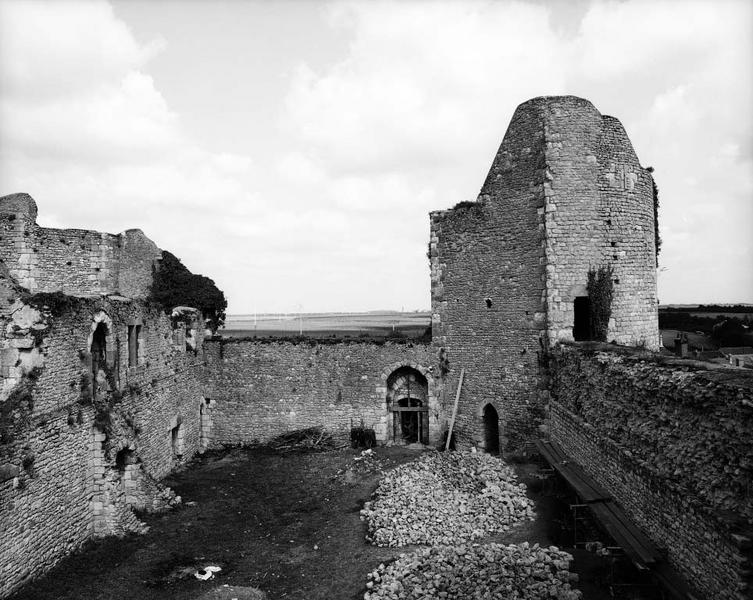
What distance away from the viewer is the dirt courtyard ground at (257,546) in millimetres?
10102

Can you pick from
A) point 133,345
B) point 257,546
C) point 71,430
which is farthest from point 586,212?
point 71,430

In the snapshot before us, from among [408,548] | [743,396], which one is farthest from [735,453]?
[408,548]

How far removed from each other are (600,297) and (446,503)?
7687mm

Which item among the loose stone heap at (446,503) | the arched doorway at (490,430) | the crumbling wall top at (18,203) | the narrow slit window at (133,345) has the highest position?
the crumbling wall top at (18,203)

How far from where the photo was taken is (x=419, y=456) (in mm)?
18109

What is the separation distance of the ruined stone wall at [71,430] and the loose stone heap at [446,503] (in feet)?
20.4

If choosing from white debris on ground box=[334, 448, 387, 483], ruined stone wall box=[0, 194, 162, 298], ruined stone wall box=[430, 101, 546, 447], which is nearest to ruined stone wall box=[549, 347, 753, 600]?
ruined stone wall box=[430, 101, 546, 447]

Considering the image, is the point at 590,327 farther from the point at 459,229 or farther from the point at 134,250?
the point at 134,250

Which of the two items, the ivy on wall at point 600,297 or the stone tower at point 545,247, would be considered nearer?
the ivy on wall at point 600,297

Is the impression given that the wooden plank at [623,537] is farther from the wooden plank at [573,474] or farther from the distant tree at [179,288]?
the distant tree at [179,288]

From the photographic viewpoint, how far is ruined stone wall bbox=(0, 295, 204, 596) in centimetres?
1002

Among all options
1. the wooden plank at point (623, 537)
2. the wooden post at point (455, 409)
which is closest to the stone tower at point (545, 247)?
the wooden post at point (455, 409)

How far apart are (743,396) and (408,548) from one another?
23.4ft

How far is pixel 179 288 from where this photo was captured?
26.6m
